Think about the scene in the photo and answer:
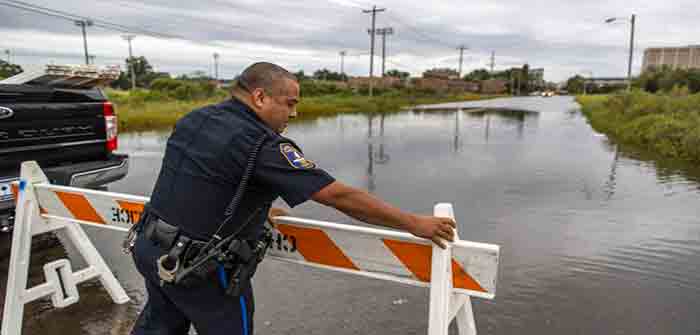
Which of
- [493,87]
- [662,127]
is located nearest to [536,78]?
[493,87]

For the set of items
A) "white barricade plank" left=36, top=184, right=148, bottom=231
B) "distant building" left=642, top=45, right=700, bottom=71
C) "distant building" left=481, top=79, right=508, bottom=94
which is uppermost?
Result: "distant building" left=642, top=45, right=700, bottom=71

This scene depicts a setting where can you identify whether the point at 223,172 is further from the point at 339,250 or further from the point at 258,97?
the point at 339,250

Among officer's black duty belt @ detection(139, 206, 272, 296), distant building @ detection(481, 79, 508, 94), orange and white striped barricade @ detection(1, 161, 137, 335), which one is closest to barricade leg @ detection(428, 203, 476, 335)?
officer's black duty belt @ detection(139, 206, 272, 296)

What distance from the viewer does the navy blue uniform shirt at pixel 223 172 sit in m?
1.65

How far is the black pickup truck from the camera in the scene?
3.60 meters

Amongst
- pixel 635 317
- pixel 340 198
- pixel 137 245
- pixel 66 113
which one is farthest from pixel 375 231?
pixel 66 113

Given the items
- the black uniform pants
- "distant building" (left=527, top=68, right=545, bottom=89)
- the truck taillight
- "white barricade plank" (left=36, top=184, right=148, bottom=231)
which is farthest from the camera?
"distant building" (left=527, top=68, right=545, bottom=89)

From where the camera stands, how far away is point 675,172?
29.9 feet

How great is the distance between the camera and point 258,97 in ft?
5.94

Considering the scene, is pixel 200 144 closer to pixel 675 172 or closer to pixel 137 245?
pixel 137 245

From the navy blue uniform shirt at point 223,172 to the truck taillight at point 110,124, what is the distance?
9.79 feet

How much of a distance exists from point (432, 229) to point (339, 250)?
1.69 feet

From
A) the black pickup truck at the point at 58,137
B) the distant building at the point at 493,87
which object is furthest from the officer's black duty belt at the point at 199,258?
the distant building at the point at 493,87

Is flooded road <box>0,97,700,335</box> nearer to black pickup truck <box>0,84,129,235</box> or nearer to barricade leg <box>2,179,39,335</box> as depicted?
barricade leg <box>2,179,39,335</box>
